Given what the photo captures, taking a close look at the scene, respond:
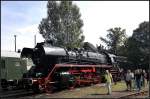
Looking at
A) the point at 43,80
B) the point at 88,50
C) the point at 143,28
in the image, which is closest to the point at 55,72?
the point at 43,80

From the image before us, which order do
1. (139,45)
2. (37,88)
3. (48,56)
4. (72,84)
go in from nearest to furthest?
(37,88)
(48,56)
(72,84)
(139,45)

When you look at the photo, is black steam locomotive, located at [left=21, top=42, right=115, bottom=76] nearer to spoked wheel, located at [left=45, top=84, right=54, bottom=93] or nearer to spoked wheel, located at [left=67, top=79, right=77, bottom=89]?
spoked wheel, located at [left=45, top=84, right=54, bottom=93]

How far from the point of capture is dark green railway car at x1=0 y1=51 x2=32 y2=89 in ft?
98.8

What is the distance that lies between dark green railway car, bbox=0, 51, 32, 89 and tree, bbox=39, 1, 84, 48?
1043 inches

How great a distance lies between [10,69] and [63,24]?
102 feet

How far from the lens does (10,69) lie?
1208 inches

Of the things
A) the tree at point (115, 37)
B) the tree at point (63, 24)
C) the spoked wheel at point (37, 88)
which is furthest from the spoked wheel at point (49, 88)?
the tree at point (115, 37)

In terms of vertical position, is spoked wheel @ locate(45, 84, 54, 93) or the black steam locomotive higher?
the black steam locomotive

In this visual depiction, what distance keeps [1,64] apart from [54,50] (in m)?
7.07

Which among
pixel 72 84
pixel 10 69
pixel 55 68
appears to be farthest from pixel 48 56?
pixel 10 69

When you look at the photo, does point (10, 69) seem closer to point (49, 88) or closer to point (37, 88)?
point (49, 88)

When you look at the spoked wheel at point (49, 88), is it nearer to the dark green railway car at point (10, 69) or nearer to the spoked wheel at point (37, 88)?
the spoked wheel at point (37, 88)

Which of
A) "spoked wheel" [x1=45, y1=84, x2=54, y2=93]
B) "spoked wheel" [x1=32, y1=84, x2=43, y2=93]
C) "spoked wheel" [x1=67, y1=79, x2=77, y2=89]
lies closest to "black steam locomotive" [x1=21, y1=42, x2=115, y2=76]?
"spoked wheel" [x1=45, y1=84, x2=54, y2=93]

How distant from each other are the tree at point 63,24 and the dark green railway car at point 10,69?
26504 millimetres
